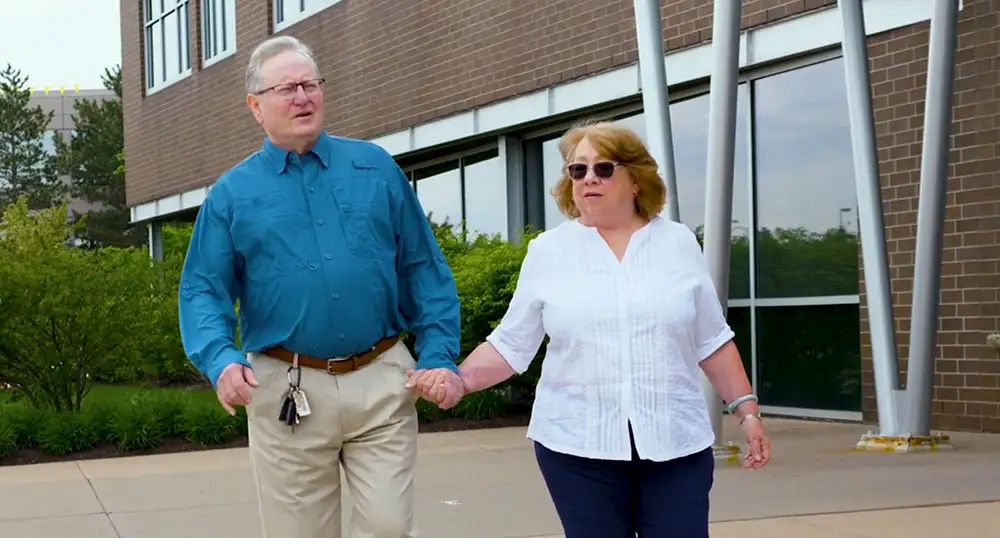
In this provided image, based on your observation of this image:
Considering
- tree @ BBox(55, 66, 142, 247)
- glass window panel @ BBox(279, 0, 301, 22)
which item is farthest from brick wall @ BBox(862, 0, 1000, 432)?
tree @ BBox(55, 66, 142, 247)

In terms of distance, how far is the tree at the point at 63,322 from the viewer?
486 inches

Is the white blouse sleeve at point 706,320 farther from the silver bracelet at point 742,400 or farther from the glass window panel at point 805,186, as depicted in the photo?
the glass window panel at point 805,186

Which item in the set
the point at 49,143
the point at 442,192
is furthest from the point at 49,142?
the point at 442,192

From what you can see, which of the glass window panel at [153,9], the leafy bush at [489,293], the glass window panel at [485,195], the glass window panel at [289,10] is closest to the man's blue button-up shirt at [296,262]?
the leafy bush at [489,293]

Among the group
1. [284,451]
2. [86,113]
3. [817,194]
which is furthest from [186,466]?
[86,113]

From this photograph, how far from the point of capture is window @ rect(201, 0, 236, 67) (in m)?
23.4

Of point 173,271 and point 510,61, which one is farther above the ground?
point 510,61

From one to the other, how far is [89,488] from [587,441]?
6.49 metres

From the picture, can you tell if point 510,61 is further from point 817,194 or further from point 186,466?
point 186,466

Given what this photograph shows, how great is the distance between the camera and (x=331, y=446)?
4.15 m

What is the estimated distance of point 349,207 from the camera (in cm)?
413

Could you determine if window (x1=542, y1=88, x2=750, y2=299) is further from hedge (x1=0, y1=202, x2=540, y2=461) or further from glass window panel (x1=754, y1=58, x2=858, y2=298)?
hedge (x1=0, y1=202, x2=540, y2=461)

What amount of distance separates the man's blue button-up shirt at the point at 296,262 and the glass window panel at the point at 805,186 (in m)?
8.51

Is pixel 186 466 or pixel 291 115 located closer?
pixel 291 115
